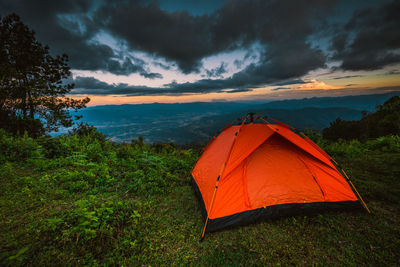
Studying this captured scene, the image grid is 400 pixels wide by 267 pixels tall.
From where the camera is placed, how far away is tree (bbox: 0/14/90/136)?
10.2m

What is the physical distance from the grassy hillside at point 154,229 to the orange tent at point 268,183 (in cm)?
32

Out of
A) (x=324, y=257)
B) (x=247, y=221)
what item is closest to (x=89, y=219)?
(x=247, y=221)

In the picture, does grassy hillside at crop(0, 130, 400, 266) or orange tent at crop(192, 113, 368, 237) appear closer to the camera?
grassy hillside at crop(0, 130, 400, 266)

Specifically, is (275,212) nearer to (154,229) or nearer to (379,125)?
(154,229)

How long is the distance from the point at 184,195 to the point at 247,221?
7.97ft

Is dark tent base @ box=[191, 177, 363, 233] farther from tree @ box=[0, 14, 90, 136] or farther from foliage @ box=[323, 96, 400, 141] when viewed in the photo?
foliage @ box=[323, 96, 400, 141]

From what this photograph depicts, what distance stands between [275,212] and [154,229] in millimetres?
3352

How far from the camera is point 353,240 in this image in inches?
132

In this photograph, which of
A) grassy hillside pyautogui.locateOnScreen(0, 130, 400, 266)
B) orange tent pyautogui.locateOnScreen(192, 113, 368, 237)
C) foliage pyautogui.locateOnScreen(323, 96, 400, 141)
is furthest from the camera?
foliage pyautogui.locateOnScreen(323, 96, 400, 141)

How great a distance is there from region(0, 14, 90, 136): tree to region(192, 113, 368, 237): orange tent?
14.9 m

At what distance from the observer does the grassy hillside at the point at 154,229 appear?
2.93 metres

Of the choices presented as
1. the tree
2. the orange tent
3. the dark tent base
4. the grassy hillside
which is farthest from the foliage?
the tree

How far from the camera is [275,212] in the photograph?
4.03 meters

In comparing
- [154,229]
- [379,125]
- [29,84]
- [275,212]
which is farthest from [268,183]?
[379,125]
